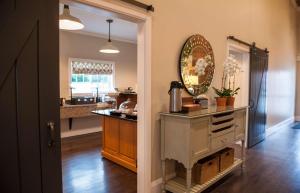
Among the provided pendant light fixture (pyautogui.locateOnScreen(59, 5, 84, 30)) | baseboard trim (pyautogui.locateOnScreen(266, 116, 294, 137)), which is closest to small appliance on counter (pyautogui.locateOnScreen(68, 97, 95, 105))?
pendant light fixture (pyautogui.locateOnScreen(59, 5, 84, 30))

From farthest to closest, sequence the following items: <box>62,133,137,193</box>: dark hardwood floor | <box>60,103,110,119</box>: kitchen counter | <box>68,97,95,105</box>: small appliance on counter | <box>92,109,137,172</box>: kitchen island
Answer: <box>68,97,95,105</box>: small appliance on counter → <box>60,103,110,119</box>: kitchen counter → <box>92,109,137,172</box>: kitchen island → <box>62,133,137,193</box>: dark hardwood floor

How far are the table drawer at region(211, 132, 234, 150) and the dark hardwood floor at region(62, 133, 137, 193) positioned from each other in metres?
1.19

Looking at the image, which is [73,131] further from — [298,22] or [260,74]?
[298,22]

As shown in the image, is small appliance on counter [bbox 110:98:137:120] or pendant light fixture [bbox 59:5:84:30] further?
small appliance on counter [bbox 110:98:137:120]

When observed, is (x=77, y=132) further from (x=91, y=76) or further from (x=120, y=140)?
(x=120, y=140)

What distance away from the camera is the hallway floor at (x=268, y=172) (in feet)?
9.67

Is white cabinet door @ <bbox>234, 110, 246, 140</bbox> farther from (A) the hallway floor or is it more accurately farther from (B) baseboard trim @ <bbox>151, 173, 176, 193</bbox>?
(B) baseboard trim @ <bbox>151, 173, 176, 193</bbox>

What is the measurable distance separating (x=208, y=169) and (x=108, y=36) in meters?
5.09

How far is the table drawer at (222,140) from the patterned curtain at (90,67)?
4.48 metres

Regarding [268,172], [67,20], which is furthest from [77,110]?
[268,172]

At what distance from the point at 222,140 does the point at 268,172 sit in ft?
4.10

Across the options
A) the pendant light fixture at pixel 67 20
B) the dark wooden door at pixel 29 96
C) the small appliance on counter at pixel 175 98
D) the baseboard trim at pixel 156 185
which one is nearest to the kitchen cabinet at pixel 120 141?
the baseboard trim at pixel 156 185

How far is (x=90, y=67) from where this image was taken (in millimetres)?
6348

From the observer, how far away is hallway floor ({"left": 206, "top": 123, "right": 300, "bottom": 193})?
116 inches
